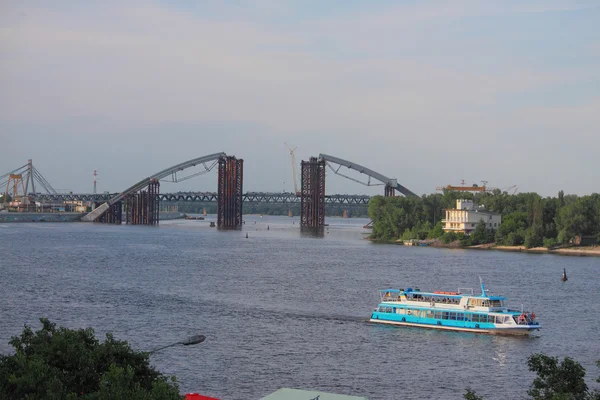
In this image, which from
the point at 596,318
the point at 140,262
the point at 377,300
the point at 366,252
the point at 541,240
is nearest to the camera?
the point at 596,318

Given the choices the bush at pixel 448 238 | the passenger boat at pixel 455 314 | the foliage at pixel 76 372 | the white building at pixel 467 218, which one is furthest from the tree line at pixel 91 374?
Result: the white building at pixel 467 218

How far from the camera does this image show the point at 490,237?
14575cm

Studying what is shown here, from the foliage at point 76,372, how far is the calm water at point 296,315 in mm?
10345

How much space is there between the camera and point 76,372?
26375mm

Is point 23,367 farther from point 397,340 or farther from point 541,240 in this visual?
point 541,240

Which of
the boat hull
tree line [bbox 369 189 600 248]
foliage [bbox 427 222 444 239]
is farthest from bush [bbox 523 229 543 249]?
the boat hull

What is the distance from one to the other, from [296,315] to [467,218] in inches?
3780

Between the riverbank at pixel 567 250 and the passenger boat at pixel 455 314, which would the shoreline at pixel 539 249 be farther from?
the passenger boat at pixel 455 314

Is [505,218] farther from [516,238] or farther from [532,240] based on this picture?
[532,240]

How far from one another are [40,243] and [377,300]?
260ft

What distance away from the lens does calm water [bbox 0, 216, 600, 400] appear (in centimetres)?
4106

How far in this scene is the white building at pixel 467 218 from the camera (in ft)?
490

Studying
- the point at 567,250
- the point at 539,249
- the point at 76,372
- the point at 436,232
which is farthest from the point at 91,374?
the point at 436,232

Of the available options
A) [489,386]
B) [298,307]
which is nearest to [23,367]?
[489,386]
